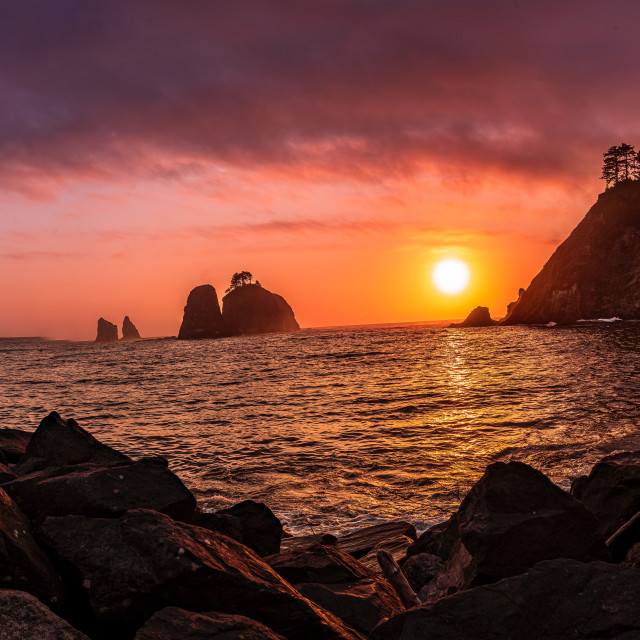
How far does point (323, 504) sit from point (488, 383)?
2580 cm

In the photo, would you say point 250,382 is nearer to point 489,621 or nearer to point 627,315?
point 489,621

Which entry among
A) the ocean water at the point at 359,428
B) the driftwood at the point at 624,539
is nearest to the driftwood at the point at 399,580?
the driftwood at the point at 624,539

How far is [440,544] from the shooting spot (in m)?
7.69

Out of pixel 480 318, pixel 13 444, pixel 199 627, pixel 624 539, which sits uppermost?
pixel 480 318

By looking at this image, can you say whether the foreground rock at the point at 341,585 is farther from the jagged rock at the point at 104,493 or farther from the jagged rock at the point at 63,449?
the jagged rock at the point at 63,449

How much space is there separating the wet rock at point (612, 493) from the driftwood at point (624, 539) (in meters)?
0.99

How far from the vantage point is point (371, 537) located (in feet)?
32.0

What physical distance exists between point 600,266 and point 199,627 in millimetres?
128714

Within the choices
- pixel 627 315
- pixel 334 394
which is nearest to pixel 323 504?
pixel 334 394

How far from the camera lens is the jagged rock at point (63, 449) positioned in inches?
364

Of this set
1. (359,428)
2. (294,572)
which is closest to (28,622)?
(294,572)

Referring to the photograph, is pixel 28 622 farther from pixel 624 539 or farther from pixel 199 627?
pixel 624 539

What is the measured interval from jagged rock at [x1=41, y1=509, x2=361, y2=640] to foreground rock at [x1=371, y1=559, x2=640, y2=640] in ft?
2.83

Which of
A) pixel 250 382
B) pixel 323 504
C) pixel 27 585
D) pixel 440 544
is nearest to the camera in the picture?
pixel 27 585
